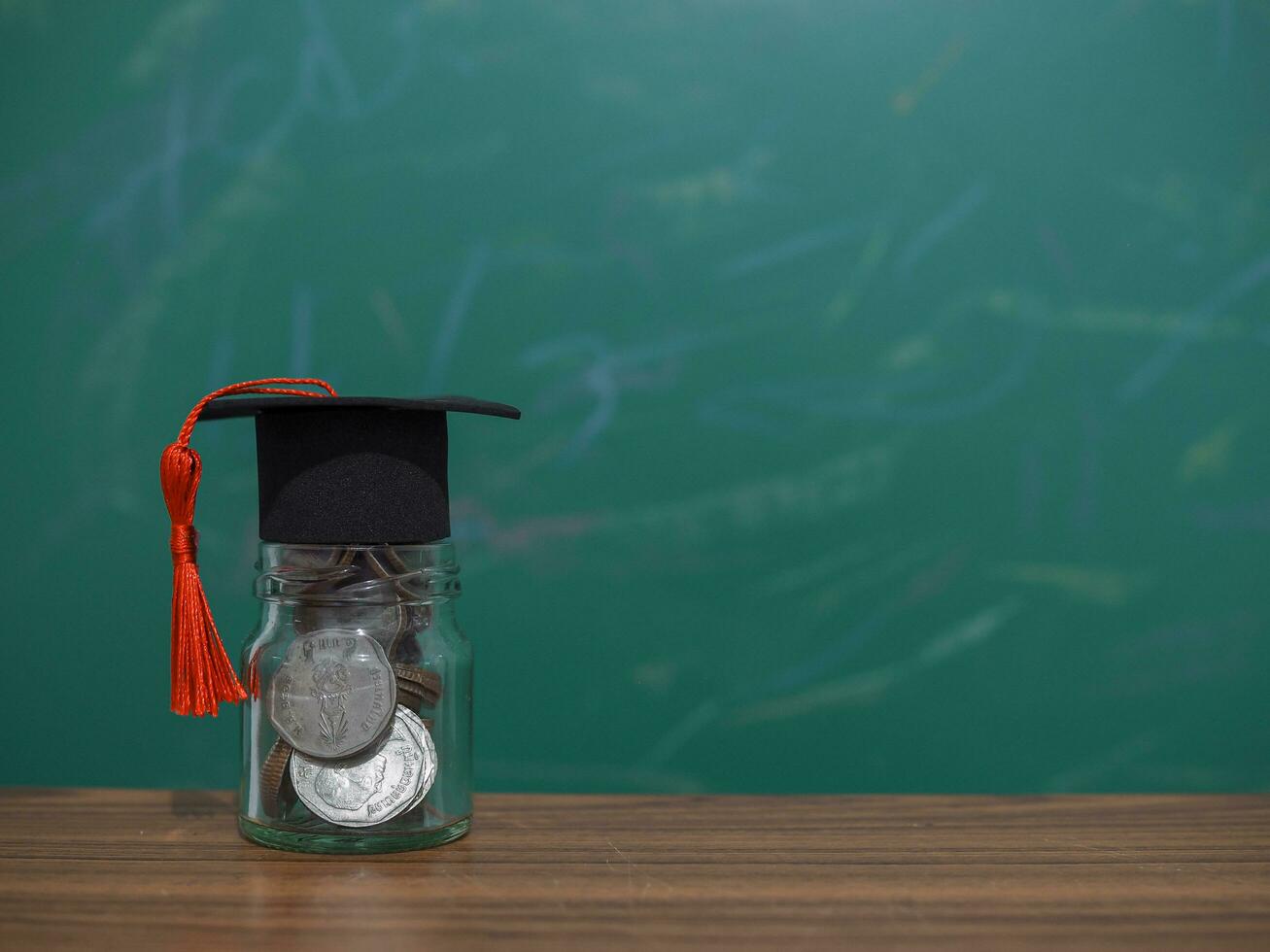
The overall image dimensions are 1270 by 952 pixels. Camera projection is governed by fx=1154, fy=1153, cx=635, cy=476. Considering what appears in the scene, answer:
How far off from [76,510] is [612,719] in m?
0.56

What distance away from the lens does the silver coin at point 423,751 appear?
847 millimetres

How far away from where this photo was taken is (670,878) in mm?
798

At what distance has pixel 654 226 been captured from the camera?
3.67 ft

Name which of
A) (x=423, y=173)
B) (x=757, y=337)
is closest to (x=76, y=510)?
(x=423, y=173)

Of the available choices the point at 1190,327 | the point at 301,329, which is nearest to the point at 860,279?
the point at 1190,327

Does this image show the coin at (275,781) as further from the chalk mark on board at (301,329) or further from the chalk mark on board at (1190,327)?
the chalk mark on board at (1190,327)

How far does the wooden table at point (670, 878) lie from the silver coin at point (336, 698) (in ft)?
0.29

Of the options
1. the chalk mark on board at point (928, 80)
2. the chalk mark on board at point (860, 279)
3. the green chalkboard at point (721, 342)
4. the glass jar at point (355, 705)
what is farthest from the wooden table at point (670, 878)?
the chalk mark on board at point (928, 80)

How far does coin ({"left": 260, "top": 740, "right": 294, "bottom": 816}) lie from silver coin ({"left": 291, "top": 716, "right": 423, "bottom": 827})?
1cm

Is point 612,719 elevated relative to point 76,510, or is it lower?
lower

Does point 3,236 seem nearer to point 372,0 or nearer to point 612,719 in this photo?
point 372,0

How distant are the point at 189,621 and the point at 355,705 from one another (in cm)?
16

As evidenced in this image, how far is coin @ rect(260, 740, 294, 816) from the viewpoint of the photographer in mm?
846

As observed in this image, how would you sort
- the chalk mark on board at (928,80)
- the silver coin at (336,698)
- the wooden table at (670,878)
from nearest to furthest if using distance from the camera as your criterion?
the wooden table at (670,878) → the silver coin at (336,698) → the chalk mark on board at (928,80)
